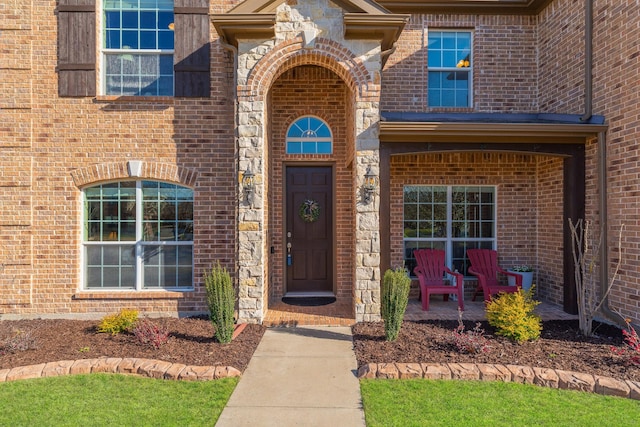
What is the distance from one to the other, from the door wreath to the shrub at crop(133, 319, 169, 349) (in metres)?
3.36

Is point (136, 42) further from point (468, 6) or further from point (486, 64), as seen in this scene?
point (486, 64)

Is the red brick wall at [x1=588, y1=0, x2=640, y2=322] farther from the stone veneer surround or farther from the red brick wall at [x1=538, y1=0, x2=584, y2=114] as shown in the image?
the stone veneer surround

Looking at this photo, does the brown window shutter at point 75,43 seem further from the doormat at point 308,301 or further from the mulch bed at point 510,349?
the mulch bed at point 510,349

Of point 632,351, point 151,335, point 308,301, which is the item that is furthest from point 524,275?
point 151,335

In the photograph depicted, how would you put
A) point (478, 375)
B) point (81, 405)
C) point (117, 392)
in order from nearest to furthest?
1. point (81, 405)
2. point (117, 392)
3. point (478, 375)

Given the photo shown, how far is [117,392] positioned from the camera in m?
3.78

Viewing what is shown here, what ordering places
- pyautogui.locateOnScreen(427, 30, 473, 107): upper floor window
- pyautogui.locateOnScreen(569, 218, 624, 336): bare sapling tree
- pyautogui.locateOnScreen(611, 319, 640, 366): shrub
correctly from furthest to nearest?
1. pyautogui.locateOnScreen(427, 30, 473, 107): upper floor window
2. pyautogui.locateOnScreen(569, 218, 624, 336): bare sapling tree
3. pyautogui.locateOnScreen(611, 319, 640, 366): shrub

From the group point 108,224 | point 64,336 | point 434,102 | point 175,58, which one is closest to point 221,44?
point 175,58

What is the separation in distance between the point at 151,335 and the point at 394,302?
123 inches

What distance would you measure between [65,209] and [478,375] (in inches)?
261

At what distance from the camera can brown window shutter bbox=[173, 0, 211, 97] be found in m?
6.47

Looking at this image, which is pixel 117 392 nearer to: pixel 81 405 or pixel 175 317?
pixel 81 405

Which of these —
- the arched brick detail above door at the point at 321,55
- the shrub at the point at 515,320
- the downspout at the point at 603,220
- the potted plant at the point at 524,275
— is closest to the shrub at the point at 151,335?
the arched brick detail above door at the point at 321,55

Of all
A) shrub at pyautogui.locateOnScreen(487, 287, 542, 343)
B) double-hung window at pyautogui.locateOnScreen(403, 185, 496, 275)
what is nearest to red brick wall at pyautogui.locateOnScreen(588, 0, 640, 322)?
shrub at pyautogui.locateOnScreen(487, 287, 542, 343)
